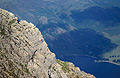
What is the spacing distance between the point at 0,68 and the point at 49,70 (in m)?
17.4

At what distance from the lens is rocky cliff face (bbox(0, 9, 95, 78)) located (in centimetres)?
5434

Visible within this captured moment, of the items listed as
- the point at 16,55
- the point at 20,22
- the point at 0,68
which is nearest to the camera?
the point at 0,68

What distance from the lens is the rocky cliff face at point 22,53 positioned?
178 feet

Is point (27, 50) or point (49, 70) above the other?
point (27, 50)

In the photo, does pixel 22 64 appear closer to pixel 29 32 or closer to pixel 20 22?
pixel 29 32

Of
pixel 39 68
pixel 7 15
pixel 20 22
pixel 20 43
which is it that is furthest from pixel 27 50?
pixel 7 15

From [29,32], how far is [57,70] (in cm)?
1804

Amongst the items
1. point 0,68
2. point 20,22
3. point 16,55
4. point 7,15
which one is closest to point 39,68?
point 16,55

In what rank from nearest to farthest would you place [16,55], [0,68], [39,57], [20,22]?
[0,68] < [16,55] < [39,57] < [20,22]

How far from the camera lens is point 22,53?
56312 mm

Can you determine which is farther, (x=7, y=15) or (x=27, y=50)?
(x=7, y=15)

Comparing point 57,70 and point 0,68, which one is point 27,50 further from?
point 57,70

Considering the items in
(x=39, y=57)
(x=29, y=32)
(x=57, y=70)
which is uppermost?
(x=29, y=32)

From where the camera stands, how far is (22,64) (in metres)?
55.5
